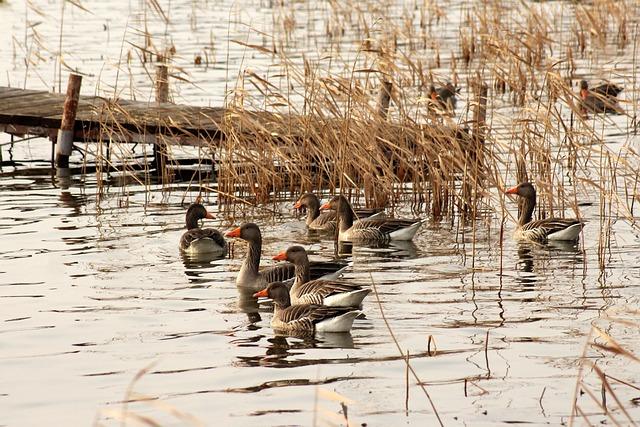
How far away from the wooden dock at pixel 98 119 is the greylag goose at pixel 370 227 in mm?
3933

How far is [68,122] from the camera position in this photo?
20.6 m

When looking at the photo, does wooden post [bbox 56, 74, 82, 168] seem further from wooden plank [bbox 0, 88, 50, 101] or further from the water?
the water

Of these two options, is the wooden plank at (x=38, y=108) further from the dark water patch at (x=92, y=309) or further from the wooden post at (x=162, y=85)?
the dark water patch at (x=92, y=309)

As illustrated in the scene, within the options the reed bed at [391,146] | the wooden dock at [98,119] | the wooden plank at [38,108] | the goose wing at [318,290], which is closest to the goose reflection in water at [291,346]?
the goose wing at [318,290]

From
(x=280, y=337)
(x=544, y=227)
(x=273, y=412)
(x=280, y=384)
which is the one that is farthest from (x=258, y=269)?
(x=273, y=412)

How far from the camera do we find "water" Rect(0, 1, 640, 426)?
29.8ft

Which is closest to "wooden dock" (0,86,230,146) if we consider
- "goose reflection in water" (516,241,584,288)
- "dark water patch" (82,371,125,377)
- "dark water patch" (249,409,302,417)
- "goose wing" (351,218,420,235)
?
"goose wing" (351,218,420,235)

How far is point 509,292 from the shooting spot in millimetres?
12781

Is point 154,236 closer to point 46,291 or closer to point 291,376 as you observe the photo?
point 46,291

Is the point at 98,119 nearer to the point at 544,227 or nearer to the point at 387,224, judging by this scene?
the point at 387,224

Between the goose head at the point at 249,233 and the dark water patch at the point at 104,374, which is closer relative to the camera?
the dark water patch at the point at 104,374

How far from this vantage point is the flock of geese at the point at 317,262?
36.9ft

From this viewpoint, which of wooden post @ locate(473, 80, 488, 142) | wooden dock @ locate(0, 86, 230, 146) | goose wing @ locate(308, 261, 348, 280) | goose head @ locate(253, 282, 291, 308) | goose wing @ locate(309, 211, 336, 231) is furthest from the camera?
wooden dock @ locate(0, 86, 230, 146)

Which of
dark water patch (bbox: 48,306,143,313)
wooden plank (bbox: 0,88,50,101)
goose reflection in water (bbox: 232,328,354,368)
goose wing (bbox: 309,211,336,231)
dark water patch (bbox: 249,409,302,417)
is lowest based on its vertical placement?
dark water patch (bbox: 249,409,302,417)
